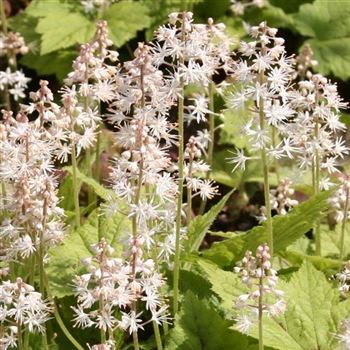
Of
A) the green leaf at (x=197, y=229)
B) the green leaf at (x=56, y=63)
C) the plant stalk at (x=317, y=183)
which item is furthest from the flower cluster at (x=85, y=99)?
the green leaf at (x=56, y=63)

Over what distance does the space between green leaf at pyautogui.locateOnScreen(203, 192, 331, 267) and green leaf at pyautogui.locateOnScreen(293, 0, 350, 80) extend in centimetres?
273

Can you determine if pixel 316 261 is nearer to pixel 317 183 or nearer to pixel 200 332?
pixel 317 183

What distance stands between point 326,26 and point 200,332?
12.0 ft

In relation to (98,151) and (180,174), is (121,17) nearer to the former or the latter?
(98,151)

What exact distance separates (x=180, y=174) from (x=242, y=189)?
2.52 meters

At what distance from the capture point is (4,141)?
3.69 metres

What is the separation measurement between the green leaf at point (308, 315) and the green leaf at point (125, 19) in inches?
115

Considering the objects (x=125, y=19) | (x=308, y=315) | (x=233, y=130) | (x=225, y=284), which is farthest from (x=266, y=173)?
(x=125, y=19)

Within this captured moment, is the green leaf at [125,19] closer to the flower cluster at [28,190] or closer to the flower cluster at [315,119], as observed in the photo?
the flower cluster at [315,119]

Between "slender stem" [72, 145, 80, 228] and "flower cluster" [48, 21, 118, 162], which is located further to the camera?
"slender stem" [72, 145, 80, 228]

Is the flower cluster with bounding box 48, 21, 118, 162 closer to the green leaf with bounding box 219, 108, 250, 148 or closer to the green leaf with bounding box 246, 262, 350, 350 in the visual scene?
the green leaf with bounding box 246, 262, 350, 350

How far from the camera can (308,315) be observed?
3.88 m

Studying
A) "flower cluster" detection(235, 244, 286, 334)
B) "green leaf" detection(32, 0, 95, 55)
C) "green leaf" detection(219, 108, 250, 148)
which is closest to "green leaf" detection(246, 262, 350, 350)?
"flower cluster" detection(235, 244, 286, 334)

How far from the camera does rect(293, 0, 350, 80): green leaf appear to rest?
688 cm
